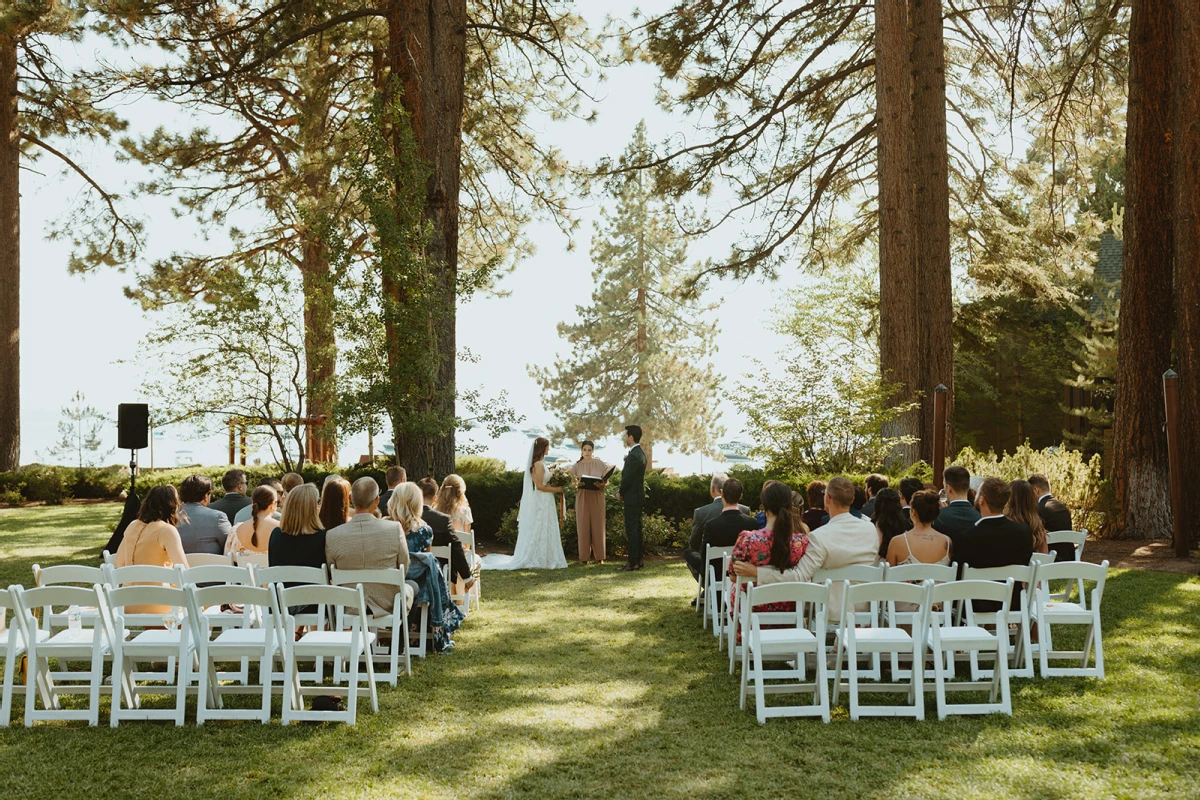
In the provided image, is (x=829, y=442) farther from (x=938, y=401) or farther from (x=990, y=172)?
(x=990, y=172)

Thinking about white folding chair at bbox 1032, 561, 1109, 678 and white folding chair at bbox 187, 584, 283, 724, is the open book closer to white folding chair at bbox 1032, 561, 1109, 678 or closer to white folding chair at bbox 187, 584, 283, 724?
white folding chair at bbox 1032, 561, 1109, 678

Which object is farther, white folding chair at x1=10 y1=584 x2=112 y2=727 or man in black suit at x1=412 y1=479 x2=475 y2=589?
man in black suit at x1=412 y1=479 x2=475 y2=589

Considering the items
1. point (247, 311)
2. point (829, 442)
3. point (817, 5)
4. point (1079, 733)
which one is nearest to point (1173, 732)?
point (1079, 733)

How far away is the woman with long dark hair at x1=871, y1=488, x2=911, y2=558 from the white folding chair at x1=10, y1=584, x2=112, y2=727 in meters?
5.35

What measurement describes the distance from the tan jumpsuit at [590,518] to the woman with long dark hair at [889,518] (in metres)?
5.98

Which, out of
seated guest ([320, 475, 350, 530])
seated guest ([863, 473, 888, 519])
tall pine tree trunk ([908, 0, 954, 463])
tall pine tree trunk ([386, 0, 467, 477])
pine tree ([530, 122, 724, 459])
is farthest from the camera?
pine tree ([530, 122, 724, 459])

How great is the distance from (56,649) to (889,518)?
573 centimetres

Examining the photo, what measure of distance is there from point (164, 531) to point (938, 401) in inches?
342

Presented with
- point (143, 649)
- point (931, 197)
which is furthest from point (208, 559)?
point (931, 197)

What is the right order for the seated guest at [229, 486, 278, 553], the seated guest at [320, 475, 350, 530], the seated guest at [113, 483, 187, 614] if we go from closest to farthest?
the seated guest at [113, 483, 187, 614] → the seated guest at [320, 475, 350, 530] → the seated guest at [229, 486, 278, 553]

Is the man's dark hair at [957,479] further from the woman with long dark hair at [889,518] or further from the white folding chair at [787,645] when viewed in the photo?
the white folding chair at [787,645]

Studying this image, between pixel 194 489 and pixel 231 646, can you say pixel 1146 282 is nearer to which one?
pixel 194 489

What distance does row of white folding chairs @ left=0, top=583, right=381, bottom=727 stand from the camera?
5.53 metres

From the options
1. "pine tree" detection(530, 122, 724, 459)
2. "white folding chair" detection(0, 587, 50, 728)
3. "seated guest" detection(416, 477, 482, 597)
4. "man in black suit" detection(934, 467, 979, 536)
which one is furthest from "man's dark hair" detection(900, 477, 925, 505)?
Answer: "pine tree" detection(530, 122, 724, 459)
